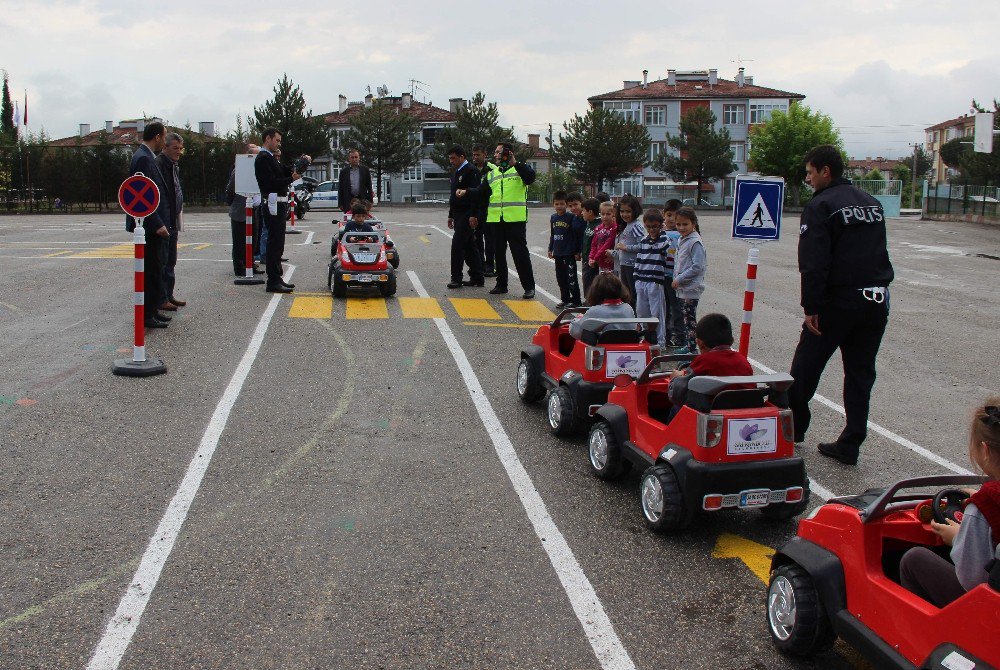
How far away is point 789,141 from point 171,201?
71812mm

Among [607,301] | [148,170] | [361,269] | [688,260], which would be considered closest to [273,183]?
[361,269]

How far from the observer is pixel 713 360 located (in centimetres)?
503

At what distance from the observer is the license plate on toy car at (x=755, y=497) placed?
15.6ft

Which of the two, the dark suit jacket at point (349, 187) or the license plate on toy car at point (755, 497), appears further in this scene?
the dark suit jacket at point (349, 187)

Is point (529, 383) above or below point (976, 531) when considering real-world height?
below

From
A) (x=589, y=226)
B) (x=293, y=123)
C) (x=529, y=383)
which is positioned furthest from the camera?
(x=293, y=123)

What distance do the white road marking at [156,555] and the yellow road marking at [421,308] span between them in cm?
425

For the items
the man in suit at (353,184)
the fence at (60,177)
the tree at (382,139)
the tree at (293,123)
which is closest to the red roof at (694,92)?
the tree at (382,139)

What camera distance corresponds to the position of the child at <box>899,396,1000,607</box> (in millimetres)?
2971

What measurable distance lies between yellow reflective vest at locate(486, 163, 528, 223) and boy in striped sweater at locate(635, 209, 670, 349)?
3.79 metres

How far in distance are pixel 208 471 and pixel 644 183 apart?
88.9 metres

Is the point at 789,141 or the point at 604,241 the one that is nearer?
the point at 604,241

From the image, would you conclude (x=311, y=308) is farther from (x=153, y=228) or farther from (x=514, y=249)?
(x=514, y=249)

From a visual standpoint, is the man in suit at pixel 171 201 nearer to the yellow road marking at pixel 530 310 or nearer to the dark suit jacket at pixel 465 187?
the dark suit jacket at pixel 465 187
